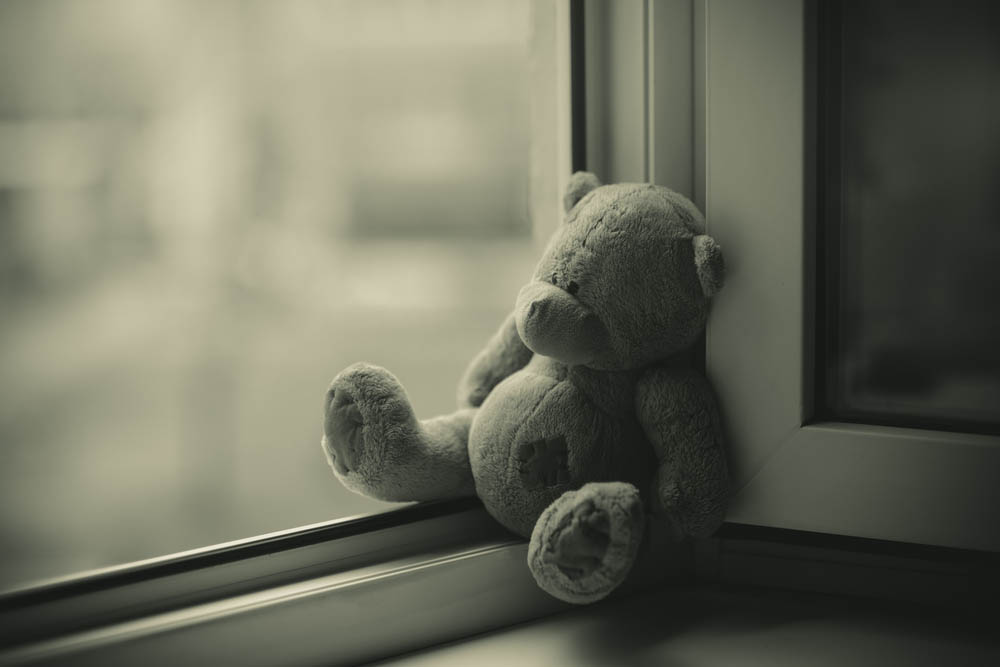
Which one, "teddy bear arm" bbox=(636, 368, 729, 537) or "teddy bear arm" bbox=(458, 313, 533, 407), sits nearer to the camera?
"teddy bear arm" bbox=(636, 368, 729, 537)

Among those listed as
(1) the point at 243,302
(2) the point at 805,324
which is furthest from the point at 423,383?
(2) the point at 805,324

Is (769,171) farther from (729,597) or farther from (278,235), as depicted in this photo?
(278,235)

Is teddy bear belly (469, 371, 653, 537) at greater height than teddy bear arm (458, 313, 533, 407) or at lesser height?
lesser

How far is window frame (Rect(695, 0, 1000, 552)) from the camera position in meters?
0.70

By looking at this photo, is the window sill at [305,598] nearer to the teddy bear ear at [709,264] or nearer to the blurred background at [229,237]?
the blurred background at [229,237]

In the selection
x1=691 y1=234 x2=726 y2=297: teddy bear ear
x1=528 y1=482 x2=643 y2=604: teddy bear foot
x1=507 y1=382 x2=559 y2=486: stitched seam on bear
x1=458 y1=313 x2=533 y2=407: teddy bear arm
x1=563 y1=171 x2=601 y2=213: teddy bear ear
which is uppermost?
x1=563 y1=171 x2=601 y2=213: teddy bear ear

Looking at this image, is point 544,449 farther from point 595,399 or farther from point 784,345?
point 784,345

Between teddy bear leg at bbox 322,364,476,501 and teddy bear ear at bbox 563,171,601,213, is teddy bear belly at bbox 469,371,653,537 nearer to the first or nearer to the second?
teddy bear leg at bbox 322,364,476,501

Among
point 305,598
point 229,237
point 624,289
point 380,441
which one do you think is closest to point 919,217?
point 624,289

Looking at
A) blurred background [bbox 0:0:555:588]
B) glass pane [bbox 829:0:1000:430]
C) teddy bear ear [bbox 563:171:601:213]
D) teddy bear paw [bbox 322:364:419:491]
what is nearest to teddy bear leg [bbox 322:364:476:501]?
teddy bear paw [bbox 322:364:419:491]

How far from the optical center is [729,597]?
0.83m

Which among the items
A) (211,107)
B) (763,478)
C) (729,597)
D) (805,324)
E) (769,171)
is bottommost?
(729,597)

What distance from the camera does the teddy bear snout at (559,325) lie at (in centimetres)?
70

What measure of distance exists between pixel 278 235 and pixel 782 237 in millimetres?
632
